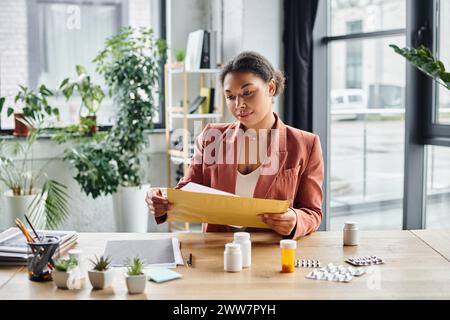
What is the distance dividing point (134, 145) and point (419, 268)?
292 cm

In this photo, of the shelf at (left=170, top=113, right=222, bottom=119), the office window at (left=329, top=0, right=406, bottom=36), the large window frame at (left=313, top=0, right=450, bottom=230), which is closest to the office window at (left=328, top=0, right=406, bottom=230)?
the office window at (left=329, top=0, right=406, bottom=36)

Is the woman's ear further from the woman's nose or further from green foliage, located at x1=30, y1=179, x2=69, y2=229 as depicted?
green foliage, located at x1=30, y1=179, x2=69, y2=229

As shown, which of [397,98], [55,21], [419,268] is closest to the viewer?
[419,268]

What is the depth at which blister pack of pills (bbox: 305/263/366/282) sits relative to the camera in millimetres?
1644

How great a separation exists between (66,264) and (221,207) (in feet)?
1.82

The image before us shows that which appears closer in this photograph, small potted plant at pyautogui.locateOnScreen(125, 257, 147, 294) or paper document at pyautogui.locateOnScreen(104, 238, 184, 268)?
small potted plant at pyautogui.locateOnScreen(125, 257, 147, 294)

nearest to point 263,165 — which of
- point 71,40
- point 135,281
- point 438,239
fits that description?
point 438,239

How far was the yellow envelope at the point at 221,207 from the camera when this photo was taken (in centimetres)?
190

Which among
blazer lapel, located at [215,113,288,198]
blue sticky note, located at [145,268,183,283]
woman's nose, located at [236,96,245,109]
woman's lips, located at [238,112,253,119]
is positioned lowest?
blue sticky note, located at [145,268,183,283]

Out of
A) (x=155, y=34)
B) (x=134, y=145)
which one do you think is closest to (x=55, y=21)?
(x=155, y=34)

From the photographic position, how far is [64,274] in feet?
5.11

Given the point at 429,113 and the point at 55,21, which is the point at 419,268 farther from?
the point at 55,21

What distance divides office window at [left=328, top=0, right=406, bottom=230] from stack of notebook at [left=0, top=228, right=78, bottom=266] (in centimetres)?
249

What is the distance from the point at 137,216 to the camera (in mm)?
4406
